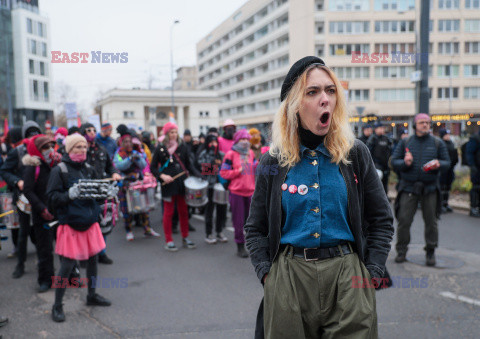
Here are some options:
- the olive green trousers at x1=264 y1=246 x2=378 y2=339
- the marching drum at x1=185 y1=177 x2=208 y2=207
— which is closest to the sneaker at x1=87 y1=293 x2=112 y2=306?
the marching drum at x1=185 y1=177 x2=208 y2=207

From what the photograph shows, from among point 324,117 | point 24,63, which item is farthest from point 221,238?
point 24,63

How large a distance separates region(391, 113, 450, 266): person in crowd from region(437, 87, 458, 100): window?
178ft

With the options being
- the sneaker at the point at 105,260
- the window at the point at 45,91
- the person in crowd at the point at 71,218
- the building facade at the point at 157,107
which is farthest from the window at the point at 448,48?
the person in crowd at the point at 71,218

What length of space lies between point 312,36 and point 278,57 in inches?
353

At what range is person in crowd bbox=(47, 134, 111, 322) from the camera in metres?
4.39

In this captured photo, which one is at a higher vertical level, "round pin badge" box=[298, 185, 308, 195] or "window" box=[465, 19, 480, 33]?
"window" box=[465, 19, 480, 33]

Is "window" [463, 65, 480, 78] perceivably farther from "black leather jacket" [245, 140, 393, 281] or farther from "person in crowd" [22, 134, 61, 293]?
"black leather jacket" [245, 140, 393, 281]

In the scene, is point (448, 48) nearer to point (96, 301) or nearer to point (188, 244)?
point (188, 244)

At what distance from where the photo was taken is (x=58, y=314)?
4340 mm

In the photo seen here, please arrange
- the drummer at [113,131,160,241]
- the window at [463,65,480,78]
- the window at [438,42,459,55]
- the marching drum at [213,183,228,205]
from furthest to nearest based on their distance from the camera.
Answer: the window at [463,65,480,78], the window at [438,42,459,55], the drummer at [113,131,160,241], the marching drum at [213,183,228,205]

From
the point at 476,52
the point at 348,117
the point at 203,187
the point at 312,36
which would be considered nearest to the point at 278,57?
the point at 312,36

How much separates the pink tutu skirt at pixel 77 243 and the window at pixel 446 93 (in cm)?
5743

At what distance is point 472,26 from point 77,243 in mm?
61687

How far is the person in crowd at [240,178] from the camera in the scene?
21.5 feet
